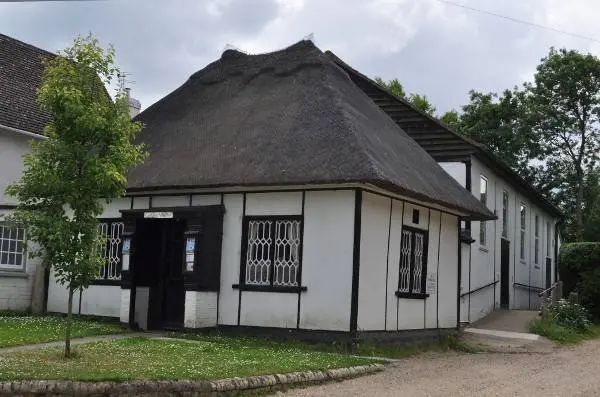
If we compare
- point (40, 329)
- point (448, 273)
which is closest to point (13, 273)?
point (40, 329)

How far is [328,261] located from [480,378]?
3.75 m

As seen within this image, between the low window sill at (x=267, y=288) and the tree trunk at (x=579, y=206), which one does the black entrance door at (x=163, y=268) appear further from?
the tree trunk at (x=579, y=206)

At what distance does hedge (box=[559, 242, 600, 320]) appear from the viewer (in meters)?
22.5

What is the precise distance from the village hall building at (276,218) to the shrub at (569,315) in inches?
148

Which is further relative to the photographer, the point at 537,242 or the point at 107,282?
the point at 537,242

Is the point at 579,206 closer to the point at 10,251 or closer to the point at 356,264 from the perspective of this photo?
the point at 356,264

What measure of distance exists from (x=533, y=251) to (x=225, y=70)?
57.0ft

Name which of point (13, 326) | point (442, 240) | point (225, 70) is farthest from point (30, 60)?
point (442, 240)

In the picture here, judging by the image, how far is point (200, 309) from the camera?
14781mm

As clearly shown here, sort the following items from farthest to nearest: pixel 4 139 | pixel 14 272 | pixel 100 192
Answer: pixel 4 139, pixel 14 272, pixel 100 192

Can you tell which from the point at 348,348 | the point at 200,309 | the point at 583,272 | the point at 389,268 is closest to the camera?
the point at 348,348

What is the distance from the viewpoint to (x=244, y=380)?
951 centimetres

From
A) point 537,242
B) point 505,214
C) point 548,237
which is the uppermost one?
point 505,214

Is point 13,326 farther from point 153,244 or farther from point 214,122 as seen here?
point 214,122
